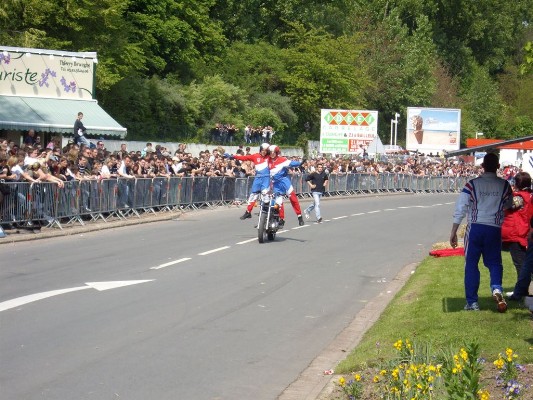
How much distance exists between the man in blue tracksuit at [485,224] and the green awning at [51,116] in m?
25.5

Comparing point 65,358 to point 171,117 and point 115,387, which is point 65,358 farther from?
point 171,117

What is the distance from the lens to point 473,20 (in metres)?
111

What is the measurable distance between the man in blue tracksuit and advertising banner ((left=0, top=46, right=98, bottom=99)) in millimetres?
29259

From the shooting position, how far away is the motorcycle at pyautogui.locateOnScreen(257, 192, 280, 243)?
74.0ft

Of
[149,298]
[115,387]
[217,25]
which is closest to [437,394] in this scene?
[115,387]

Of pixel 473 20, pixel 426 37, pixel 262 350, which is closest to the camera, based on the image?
pixel 262 350

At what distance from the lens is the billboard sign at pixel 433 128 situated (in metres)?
79.1

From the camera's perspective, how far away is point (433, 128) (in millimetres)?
79938

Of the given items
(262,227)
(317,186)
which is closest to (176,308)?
(262,227)

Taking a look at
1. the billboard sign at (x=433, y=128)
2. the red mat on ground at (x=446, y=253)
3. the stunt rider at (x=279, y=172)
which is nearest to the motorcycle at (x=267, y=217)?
the stunt rider at (x=279, y=172)

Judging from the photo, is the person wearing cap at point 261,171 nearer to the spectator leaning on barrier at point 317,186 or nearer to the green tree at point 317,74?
the spectator leaning on barrier at point 317,186

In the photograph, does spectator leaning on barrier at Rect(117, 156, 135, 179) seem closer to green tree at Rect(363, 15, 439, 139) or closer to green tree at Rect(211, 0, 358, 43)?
green tree at Rect(211, 0, 358, 43)

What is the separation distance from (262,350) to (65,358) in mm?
2022

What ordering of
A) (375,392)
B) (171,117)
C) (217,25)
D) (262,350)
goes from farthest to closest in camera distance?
(217,25) → (171,117) → (262,350) → (375,392)
